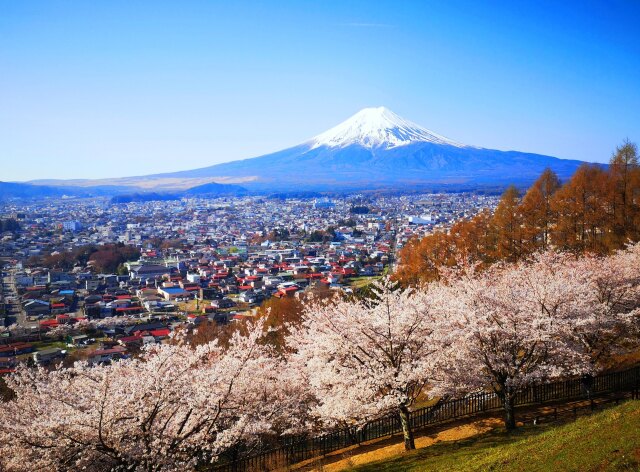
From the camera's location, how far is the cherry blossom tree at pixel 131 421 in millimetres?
7902

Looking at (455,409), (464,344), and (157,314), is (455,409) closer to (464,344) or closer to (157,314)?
(464,344)

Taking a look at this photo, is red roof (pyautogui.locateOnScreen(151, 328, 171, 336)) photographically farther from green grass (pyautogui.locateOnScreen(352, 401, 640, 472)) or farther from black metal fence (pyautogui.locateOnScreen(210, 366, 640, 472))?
green grass (pyautogui.locateOnScreen(352, 401, 640, 472))

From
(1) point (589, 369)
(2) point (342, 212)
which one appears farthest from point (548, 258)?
(2) point (342, 212)

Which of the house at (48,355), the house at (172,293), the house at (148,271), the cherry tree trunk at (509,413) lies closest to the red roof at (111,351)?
Answer: the house at (48,355)

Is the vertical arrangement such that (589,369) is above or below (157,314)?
above

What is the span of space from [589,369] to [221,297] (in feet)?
121

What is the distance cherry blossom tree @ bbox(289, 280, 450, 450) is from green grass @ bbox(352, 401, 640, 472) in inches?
45.0

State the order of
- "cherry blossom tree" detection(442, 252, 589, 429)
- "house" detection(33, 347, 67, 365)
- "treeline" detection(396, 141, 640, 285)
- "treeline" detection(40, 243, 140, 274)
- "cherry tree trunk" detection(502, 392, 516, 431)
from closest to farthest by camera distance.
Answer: "cherry tree trunk" detection(502, 392, 516, 431), "cherry blossom tree" detection(442, 252, 589, 429), "treeline" detection(396, 141, 640, 285), "house" detection(33, 347, 67, 365), "treeline" detection(40, 243, 140, 274)

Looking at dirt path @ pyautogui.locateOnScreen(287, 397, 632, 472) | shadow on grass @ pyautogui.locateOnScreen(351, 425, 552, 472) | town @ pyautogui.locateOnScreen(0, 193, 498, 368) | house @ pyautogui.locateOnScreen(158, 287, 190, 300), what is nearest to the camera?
shadow on grass @ pyautogui.locateOnScreen(351, 425, 552, 472)

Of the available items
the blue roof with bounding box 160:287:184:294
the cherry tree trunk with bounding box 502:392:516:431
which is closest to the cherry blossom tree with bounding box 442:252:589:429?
the cherry tree trunk with bounding box 502:392:516:431

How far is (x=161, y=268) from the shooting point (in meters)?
57.9

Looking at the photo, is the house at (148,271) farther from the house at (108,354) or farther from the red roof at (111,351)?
the house at (108,354)

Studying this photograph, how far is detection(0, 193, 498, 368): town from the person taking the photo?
33219 mm

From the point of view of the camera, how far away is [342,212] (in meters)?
122
